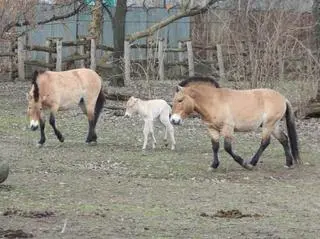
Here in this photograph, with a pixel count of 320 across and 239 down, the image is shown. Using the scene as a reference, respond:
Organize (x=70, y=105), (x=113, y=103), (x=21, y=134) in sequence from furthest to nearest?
1. (x=113, y=103)
2. (x=21, y=134)
3. (x=70, y=105)

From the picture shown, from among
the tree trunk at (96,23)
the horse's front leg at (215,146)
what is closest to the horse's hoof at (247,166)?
the horse's front leg at (215,146)

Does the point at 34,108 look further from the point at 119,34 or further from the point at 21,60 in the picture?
the point at 21,60

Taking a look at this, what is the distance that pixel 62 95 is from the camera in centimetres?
1440

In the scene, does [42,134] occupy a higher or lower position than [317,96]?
lower

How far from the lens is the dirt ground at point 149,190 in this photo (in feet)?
24.8

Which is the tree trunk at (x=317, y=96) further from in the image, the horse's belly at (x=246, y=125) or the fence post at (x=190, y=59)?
the fence post at (x=190, y=59)

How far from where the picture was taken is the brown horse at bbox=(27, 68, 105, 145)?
13875 mm

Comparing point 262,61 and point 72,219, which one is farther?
point 262,61

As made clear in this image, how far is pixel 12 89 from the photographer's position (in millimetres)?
27031

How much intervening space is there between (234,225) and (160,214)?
923 millimetres

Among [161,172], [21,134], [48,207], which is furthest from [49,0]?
[48,207]

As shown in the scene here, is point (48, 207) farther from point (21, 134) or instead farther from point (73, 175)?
point (21, 134)

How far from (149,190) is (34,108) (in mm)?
4379

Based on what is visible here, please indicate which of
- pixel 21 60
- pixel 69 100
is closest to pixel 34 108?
pixel 69 100
